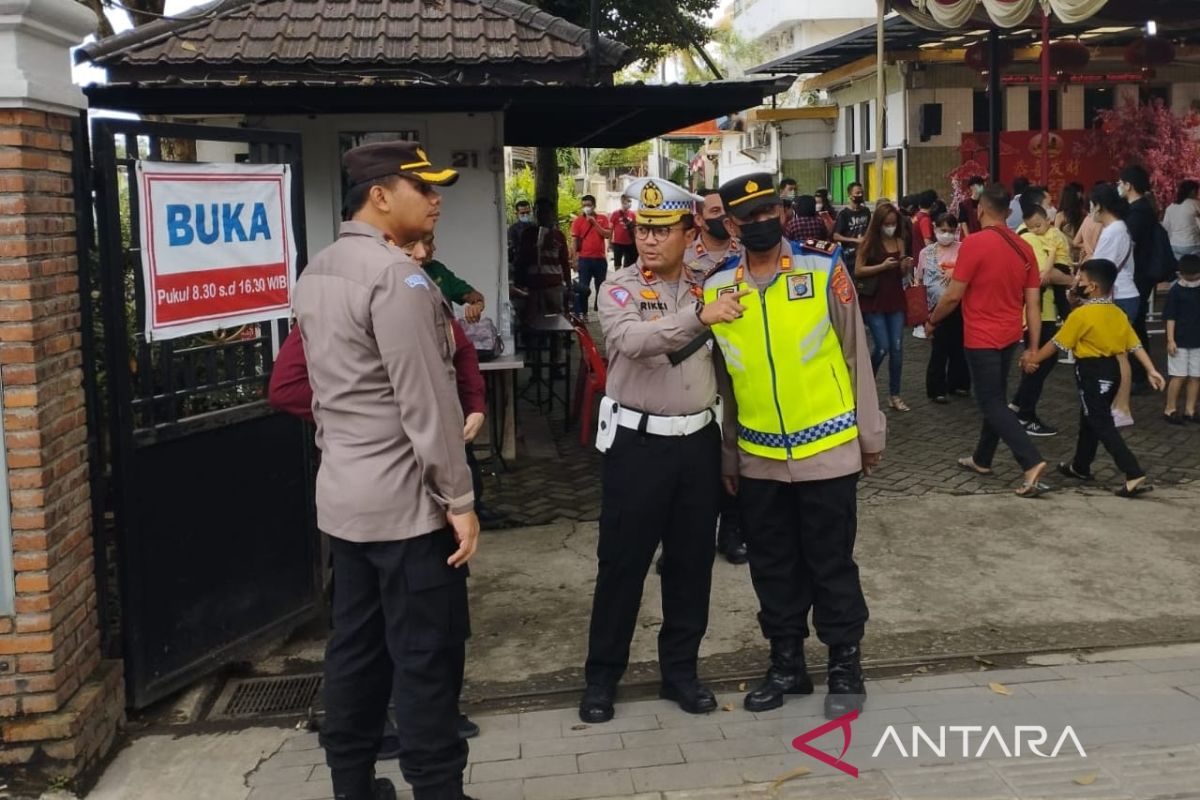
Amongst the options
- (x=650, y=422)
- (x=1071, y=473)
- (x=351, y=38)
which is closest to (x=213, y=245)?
(x=650, y=422)

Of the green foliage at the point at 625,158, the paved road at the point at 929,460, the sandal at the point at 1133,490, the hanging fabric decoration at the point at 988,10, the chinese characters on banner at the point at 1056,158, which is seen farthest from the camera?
the green foliage at the point at 625,158

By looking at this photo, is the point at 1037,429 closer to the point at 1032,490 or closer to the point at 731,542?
the point at 1032,490

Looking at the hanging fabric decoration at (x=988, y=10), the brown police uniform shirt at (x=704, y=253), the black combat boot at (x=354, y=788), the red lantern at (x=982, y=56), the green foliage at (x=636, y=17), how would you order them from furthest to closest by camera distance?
the red lantern at (x=982, y=56)
the green foliage at (x=636, y=17)
the hanging fabric decoration at (x=988, y=10)
the brown police uniform shirt at (x=704, y=253)
the black combat boot at (x=354, y=788)

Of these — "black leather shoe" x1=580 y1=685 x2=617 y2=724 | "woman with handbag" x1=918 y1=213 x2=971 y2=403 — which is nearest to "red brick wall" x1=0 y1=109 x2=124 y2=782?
"black leather shoe" x1=580 y1=685 x2=617 y2=724

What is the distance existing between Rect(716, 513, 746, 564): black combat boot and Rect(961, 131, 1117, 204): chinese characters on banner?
1400cm

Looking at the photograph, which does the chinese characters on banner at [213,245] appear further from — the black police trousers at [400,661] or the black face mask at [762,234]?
the black face mask at [762,234]

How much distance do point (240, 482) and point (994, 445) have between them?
493cm

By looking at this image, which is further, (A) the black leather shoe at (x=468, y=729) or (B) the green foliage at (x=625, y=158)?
(B) the green foliage at (x=625, y=158)

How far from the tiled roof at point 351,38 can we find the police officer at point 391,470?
4383mm

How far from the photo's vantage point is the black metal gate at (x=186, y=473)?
4.16 meters

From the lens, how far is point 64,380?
3.95 metres

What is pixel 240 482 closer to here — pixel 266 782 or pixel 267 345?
pixel 267 345

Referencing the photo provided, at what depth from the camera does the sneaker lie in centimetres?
880

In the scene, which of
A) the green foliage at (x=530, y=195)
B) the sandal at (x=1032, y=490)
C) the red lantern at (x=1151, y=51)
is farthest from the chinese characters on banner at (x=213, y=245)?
the green foliage at (x=530, y=195)
